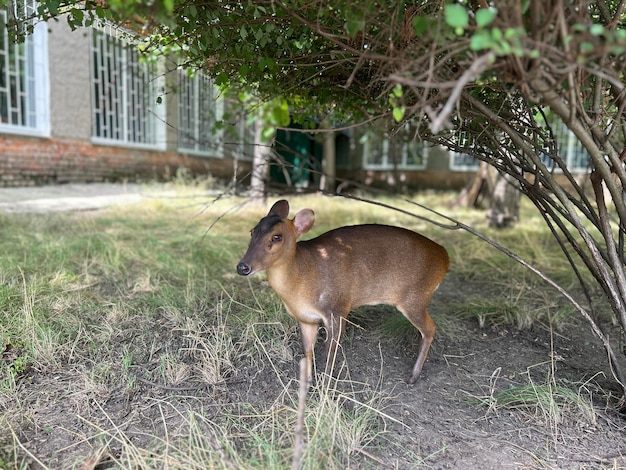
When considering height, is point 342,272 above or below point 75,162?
below

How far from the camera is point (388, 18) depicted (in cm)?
217

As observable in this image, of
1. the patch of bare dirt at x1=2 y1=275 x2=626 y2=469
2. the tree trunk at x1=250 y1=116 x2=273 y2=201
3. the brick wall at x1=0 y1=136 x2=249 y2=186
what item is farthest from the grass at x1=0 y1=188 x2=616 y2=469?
the brick wall at x1=0 y1=136 x2=249 y2=186

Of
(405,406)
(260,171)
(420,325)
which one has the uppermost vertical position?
(260,171)

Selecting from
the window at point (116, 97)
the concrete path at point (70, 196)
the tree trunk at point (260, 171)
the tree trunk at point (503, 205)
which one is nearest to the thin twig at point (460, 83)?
the tree trunk at point (260, 171)

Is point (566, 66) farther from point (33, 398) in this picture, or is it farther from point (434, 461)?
point (33, 398)

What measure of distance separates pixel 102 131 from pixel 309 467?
11.1m

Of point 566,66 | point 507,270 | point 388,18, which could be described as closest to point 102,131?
point 507,270

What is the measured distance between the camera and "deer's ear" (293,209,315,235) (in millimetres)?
2789

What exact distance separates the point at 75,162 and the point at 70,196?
1802mm

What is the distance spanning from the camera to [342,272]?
→ 2.95 metres

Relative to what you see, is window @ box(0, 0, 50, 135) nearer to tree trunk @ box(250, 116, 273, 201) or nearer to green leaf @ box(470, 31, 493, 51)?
tree trunk @ box(250, 116, 273, 201)

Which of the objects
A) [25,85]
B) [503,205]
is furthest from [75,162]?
[503,205]

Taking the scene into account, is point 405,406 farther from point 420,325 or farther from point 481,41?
point 481,41

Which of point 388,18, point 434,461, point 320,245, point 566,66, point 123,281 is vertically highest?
point 388,18
